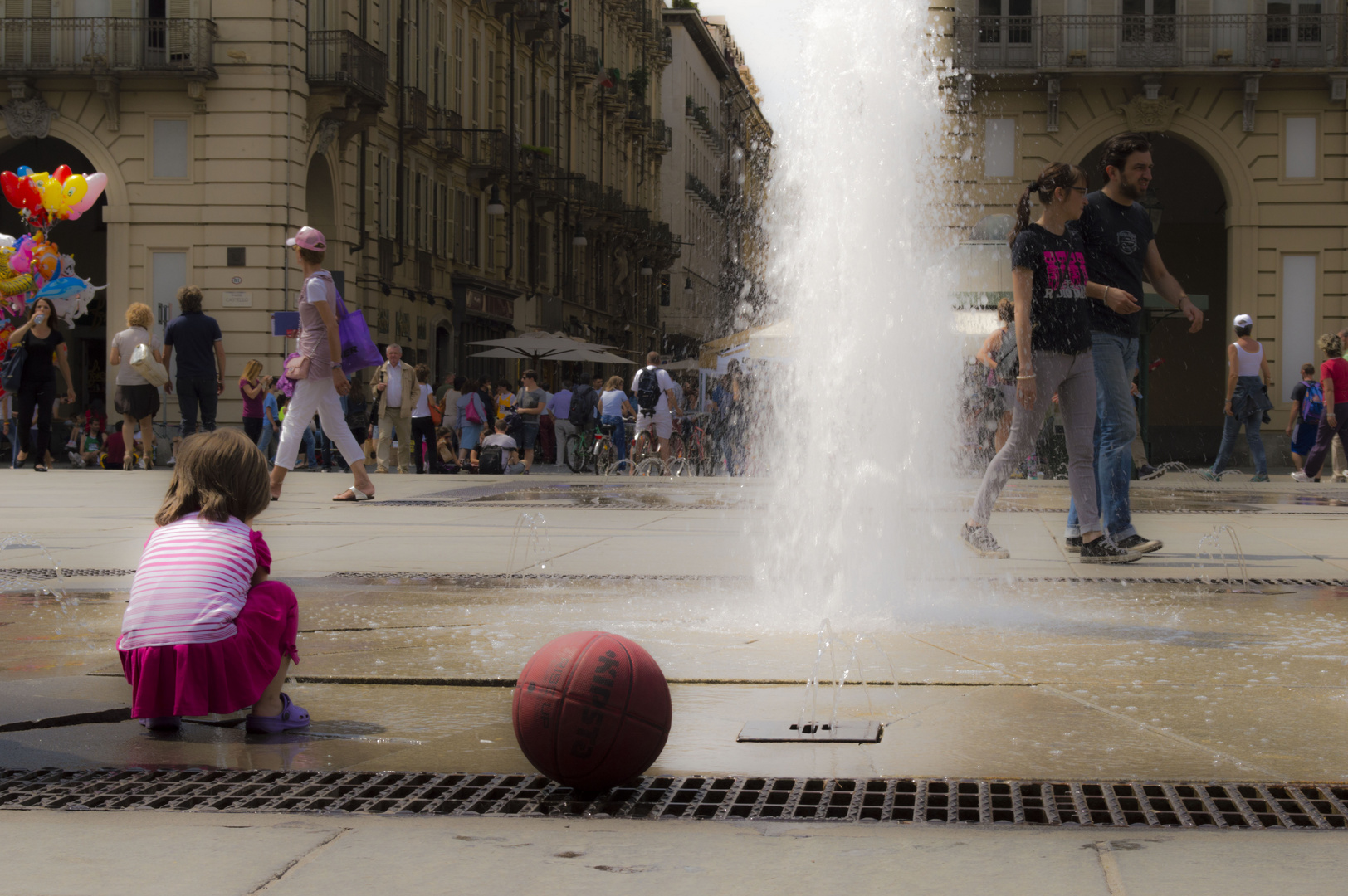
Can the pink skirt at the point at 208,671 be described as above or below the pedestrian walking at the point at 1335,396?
below

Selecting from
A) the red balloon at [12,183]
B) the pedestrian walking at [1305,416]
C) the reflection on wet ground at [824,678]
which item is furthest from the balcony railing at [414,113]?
the reflection on wet ground at [824,678]

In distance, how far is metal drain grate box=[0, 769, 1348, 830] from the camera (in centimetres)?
305

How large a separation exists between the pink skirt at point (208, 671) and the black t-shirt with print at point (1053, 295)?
4488 mm

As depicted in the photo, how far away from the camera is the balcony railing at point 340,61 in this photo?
93.6 feet

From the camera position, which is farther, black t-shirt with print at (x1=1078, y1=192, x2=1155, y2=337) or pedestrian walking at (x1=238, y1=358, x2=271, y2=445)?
pedestrian walking at (x1=238, y1=358, x2=271, y2=445)

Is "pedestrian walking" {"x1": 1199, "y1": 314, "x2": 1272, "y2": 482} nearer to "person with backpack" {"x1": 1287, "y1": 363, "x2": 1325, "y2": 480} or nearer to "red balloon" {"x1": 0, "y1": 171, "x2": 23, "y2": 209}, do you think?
"person with backpack" {"x1": 1287, "y1": 363, "x2": 1325, "y2": 480}

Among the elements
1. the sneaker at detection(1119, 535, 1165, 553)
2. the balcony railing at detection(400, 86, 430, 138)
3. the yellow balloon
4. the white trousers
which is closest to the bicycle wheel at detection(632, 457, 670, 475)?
the white trousers

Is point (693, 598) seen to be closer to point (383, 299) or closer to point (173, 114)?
point (173, 114)

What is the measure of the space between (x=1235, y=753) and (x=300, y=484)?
12940 millimetres

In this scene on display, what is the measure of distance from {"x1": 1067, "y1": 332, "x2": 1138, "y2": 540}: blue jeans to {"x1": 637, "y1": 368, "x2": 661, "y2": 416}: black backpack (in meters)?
12.6

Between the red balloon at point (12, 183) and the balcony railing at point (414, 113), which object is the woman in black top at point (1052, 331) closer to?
the red balloon at point (12, 183)

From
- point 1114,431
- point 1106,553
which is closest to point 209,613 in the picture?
point 1106,553

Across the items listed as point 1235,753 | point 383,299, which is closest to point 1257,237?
point 383,299

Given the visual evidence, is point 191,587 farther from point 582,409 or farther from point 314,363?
point 582,409
